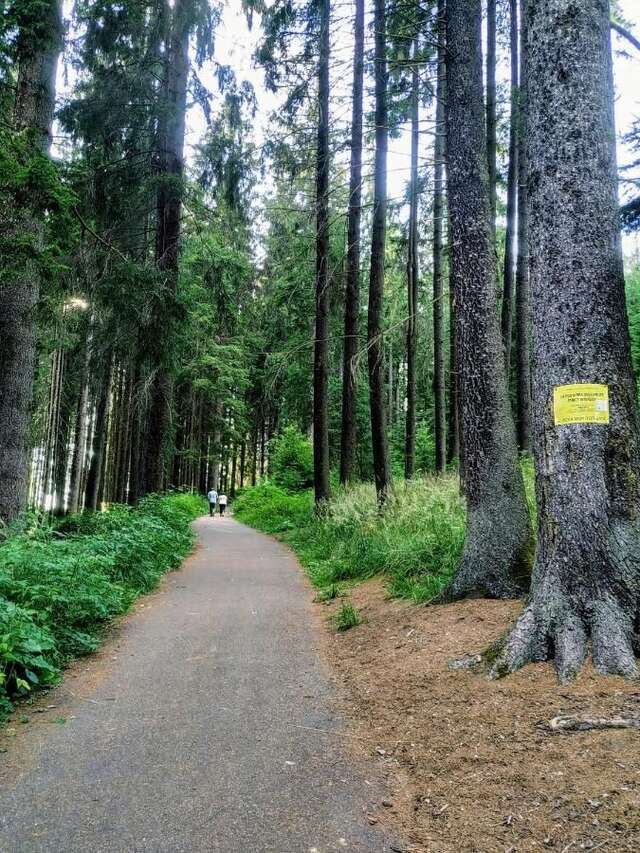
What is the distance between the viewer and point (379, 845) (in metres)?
2.38

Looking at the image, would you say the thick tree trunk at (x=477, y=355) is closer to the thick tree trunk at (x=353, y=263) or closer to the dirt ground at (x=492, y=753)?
the dirt ground at (x=492, y=753)

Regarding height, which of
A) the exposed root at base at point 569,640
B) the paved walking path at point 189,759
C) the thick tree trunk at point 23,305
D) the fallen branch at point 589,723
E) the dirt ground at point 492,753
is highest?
the thick tree trunk at point 23,305

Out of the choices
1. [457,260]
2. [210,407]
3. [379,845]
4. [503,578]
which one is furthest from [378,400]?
[210,407]

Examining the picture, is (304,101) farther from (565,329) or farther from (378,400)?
(565,329)

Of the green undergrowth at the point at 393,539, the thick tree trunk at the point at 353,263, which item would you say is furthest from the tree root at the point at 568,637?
the thick tree trunk at the point at 353,263

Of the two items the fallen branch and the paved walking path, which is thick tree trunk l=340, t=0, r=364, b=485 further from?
the fallen branch

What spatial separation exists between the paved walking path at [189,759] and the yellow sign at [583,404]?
248 centimetres

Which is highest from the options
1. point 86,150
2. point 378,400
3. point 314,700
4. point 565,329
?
point 86,150

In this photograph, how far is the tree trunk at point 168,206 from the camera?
12391 mm

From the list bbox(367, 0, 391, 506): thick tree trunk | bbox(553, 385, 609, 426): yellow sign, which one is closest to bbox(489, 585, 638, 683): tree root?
bbox(553, 385, 609, 426): yellow sign

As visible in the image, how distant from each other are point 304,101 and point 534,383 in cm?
1280

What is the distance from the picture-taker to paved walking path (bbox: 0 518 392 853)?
2461 mm

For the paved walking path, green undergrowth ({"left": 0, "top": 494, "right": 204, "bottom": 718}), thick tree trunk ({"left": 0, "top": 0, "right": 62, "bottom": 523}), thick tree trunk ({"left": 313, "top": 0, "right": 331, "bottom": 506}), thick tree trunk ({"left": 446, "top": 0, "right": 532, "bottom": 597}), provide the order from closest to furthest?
the paved walking path → green undergrowth ({"left": 0, "top": 494, "right": 204, "bottom": 718}) → thick tree trunk ({"left": 446, "top": 0, "right": 532, "bottom": 597}) → thick tree trunk ({"left": 0, "top": 0, "right": 62, "bottom": 523}) → thick tree trunk ({"left": 313, "top": 0, "right": 331, "bottom": 506})

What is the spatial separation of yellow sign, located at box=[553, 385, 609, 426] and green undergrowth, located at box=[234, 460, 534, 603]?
2869mm
